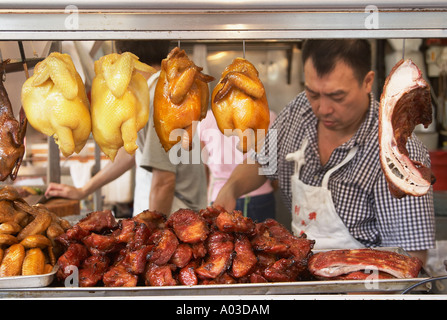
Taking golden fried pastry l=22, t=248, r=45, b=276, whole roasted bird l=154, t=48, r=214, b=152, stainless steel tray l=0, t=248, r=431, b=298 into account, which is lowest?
stainless steel tray l=0, t=248, r=431, b=298

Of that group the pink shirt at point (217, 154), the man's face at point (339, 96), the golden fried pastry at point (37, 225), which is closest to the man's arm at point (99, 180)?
the pink shirt at point (217, 154)

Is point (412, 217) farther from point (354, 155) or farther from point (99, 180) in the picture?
point (99, 180)

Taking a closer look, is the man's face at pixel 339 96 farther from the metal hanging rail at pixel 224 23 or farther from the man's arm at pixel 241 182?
the metal hanging rail at pixel 224 23

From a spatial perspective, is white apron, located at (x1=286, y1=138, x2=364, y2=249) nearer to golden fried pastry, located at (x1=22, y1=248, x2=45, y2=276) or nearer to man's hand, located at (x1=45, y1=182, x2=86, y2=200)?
golden fried pastry, located at (x1=22, y1=248, x2=45, y2=276)

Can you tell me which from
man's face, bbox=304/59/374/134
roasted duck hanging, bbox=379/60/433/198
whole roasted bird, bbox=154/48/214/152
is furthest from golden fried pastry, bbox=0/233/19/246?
man's face, bbox=304/59/374/134

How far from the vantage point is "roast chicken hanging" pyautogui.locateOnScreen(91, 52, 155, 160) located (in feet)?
5.47

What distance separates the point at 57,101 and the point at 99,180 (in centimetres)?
221

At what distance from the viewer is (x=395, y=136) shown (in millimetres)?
1671

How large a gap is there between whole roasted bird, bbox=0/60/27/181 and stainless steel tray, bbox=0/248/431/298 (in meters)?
0.47

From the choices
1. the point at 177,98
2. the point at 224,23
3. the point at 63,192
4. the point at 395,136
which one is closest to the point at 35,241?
the point at 177,98

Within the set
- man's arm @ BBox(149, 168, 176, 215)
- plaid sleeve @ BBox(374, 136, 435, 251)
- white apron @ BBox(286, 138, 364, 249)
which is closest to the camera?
plaid sleeve @ BBox(374, 136, 435, 251)

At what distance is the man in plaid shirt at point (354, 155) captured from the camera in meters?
2.51

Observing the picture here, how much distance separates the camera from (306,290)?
146 cm

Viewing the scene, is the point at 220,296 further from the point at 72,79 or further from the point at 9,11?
the point at 9,11
